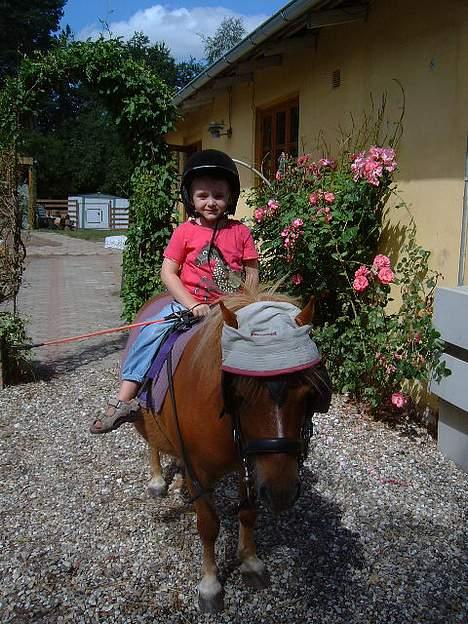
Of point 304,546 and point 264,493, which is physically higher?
point 264,493

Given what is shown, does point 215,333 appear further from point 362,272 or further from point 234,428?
point 362,272

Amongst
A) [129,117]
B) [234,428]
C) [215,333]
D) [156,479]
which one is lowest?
[156,479]

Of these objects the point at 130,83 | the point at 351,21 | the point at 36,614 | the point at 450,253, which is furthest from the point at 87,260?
the point at 36,614

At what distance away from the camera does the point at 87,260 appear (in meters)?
19.8

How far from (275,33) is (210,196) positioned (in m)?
4.04

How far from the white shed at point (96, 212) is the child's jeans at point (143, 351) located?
37.5 meters

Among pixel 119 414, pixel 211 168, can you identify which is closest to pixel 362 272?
pixel 211 168

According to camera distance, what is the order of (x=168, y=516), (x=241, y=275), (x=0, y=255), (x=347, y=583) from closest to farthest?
(x=347, y=583) → (x=241, y=275) → (x=168, y=516) → (x=0, y=255)

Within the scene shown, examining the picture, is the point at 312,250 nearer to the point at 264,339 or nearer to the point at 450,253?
the point at 450,253

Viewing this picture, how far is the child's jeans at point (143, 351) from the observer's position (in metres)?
3.09

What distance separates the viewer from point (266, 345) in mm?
1943

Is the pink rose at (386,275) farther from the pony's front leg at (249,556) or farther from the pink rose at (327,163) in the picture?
the pony's front leg at (249,556)

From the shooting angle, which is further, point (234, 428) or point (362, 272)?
point (362, 272)

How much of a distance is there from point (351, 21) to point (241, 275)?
390 centimetres
